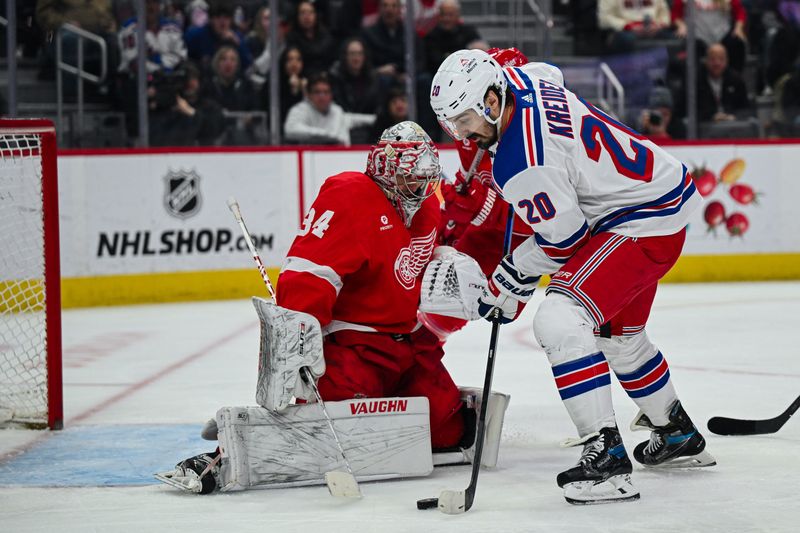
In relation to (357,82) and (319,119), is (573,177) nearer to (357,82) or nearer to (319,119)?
Answer: (319,119)

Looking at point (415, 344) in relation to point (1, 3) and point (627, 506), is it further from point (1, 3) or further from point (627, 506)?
point (1, 3)

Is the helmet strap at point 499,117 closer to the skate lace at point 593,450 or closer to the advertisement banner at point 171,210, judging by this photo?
the skate lace at point 593,450

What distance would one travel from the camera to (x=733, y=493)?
9.41 feet

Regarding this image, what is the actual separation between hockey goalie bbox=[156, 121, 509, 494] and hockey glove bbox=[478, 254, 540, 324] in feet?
0.27

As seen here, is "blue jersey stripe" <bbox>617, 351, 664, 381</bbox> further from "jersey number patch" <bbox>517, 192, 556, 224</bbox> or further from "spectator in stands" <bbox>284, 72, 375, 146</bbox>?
"spectator in stands" <bbox>284, 72, 375, 146</bbox>

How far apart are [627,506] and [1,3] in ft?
17.1

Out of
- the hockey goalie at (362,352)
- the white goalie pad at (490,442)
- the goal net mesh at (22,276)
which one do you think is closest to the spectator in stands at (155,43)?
the goal net mesh at (22,276)

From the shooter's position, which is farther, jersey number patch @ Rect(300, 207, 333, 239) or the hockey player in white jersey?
jersey number patch @ Rect(300, 207, 333, 239)

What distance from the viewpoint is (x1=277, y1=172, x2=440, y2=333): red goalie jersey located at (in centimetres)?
296

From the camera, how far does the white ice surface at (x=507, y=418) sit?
2682 mm

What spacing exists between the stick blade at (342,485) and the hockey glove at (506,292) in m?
0.54

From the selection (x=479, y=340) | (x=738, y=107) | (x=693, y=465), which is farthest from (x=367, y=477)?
(x=738, y=107)

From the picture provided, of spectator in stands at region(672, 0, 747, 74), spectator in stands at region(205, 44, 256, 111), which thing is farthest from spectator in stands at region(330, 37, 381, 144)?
spectator in stands at region(672, 0, 747, 74)

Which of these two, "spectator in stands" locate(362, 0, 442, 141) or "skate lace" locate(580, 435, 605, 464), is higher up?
"spectator in stands" locate(362, 0, 442, 141)
